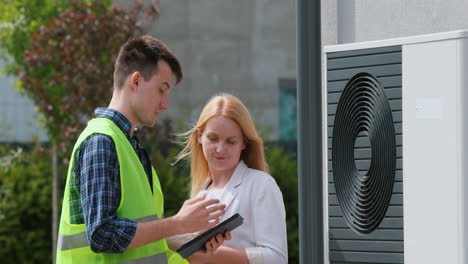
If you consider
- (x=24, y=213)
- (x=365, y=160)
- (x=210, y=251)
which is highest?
(x=365, y=160)

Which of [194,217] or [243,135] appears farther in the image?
[243,135]

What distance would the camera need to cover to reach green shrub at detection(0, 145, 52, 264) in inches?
352

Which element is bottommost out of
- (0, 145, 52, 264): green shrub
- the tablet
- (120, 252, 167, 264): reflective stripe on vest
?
(0, 145, 52, 264): green shrub

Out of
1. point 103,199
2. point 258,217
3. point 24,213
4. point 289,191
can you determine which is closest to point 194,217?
point 103,199

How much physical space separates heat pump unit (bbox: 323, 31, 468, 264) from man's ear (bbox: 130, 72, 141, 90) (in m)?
0.65

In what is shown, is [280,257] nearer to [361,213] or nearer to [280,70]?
[361,213]

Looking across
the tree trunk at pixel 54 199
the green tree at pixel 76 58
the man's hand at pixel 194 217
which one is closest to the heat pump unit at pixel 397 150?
the man's hand at pixel 194 217

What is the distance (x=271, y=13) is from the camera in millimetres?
13844

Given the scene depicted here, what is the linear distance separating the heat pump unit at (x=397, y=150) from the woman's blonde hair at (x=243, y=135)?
Answer: 21.1 inches

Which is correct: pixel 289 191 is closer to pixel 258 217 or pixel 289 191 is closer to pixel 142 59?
pixel 258 217

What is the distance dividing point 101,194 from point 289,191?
702 cm

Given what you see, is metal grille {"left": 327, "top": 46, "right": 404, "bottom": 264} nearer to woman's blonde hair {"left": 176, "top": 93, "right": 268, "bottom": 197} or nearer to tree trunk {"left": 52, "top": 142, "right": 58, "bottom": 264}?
woman's blonde hair {"left": 176, "top": 93, "right": 268, "bottom": 197}

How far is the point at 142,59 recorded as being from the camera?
297 centimetres

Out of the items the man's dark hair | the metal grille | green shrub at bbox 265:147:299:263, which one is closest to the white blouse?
the metal grille
